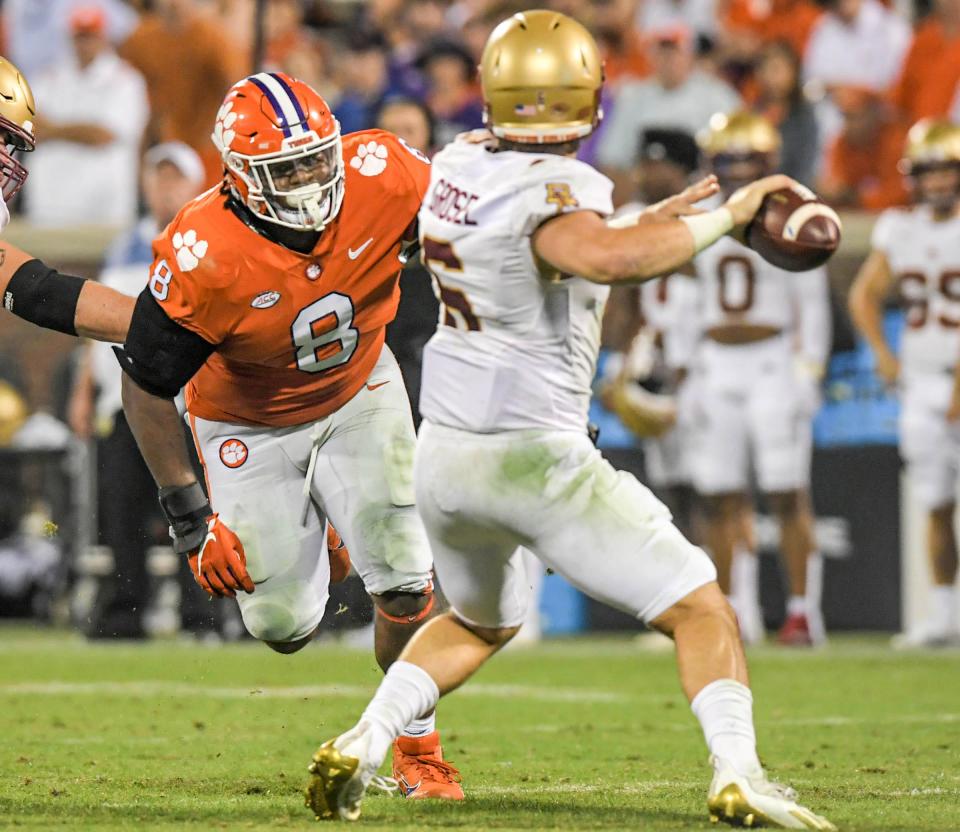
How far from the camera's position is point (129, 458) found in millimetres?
8812

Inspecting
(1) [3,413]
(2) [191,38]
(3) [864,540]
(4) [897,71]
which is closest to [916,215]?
(3) [864,540]

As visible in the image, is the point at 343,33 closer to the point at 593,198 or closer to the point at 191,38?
the point at 191,38

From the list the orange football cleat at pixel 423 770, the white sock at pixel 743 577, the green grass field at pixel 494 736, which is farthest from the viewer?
the white sock at pixel 743 577

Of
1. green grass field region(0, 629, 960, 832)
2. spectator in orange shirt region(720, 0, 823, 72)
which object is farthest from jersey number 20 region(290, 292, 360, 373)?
spectator in orange shirt region(720, 0, 823, 72)

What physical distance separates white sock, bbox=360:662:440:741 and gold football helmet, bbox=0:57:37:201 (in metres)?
1.77

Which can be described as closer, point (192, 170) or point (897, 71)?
point (192, 170)

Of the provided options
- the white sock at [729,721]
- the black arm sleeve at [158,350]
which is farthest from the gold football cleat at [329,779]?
the black arm sleeve at [158,350]

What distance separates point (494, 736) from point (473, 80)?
21.1 ft

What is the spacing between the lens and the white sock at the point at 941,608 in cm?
880

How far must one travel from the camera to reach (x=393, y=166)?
4.93 meters

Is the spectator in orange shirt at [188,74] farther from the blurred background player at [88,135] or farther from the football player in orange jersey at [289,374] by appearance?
the football player in orange jersey at [289,374]

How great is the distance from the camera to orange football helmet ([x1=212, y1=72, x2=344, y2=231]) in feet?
14.8

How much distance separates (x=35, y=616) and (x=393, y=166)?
597 cm

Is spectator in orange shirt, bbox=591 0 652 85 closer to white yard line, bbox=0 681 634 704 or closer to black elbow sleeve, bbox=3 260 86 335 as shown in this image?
white yard line, bbox=0 681 634 704
